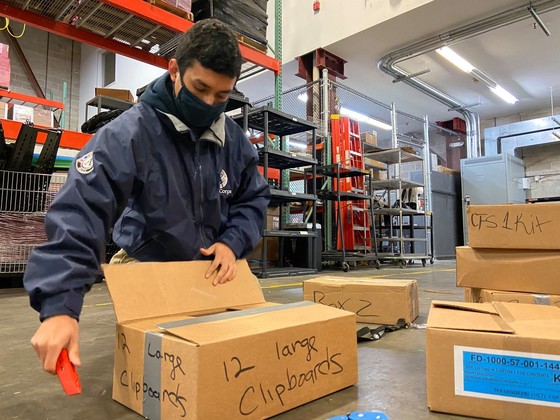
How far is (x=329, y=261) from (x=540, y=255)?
3570mm

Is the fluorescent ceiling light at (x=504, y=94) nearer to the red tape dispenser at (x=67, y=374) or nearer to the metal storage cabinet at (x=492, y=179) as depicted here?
the metal storage cabinet at (x=492, y=179)

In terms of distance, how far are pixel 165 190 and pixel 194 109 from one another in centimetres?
22

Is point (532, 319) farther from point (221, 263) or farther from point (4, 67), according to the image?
point (4, 67)

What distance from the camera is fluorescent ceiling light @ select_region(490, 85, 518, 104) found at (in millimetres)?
7274

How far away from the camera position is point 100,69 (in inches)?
348

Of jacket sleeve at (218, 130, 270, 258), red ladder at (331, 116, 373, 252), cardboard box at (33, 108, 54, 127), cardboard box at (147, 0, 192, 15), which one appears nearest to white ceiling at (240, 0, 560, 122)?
red ladder at (331, 116, 373, 252)

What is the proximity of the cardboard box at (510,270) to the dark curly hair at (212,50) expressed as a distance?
989 millimetres

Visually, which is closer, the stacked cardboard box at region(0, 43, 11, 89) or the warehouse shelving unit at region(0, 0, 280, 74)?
the warehouse shelving unit at region(0, 0, 280, 74)

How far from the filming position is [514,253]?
1278 mm

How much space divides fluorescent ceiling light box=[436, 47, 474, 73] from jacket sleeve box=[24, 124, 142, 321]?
6126 mm

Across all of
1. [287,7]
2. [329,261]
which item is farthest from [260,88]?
[329,261]

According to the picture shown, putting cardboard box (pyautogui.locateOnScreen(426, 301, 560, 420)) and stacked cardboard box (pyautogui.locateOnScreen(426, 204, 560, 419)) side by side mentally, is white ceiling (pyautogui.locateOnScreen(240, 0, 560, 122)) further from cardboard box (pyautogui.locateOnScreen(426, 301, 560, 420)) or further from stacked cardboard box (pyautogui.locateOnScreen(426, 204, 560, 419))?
cardboard box (pyautogui.locateOnScreen(426, 301, 560, 420))

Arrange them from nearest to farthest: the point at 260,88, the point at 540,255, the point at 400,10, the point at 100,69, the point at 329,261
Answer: the point at 540,255 < the point at 329,261 < the point at 400,10 < the point at 260,88 < the point at 100,69

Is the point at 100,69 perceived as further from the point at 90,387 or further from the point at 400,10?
the point at 90,387
